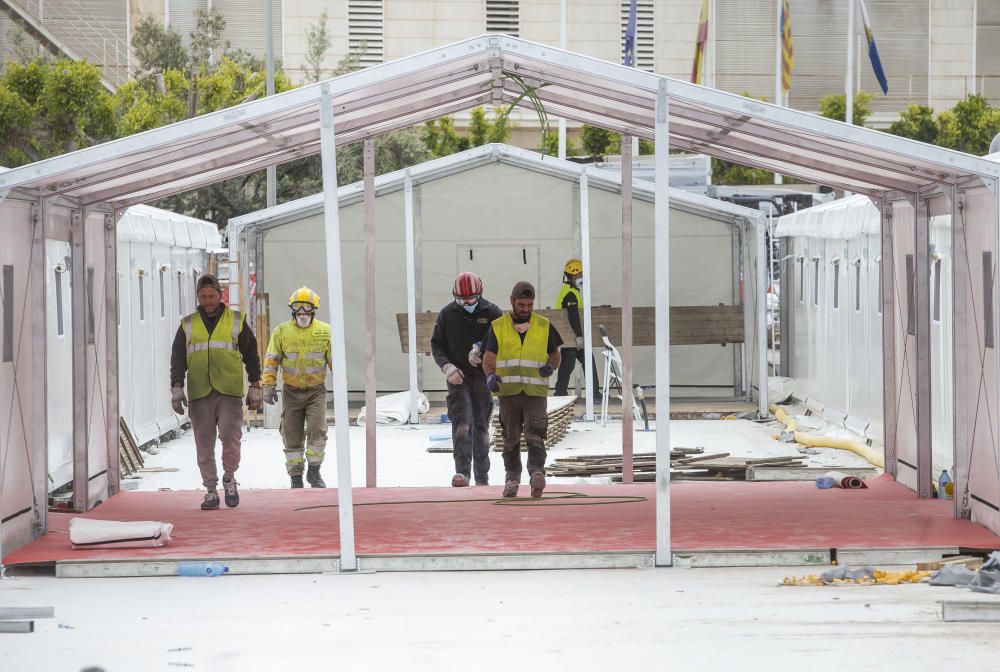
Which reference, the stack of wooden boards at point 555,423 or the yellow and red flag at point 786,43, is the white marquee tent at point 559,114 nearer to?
the stack of wooden boards at point 555,423

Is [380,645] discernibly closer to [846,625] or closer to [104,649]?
[104,649]

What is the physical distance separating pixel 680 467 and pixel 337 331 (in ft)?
20.4

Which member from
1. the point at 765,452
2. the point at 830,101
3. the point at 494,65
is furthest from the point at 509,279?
the point at 830,101

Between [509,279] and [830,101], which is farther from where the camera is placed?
[830,101]

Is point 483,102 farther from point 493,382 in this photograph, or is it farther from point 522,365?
point 493,382

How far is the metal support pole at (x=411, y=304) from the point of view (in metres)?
19.9

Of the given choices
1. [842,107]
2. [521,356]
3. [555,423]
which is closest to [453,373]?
[521,356]

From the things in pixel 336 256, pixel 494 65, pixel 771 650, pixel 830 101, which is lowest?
pixel 771 650

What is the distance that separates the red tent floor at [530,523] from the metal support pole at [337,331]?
276 millimetres

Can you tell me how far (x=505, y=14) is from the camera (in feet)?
157

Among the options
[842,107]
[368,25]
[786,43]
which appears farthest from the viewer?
[368,25]

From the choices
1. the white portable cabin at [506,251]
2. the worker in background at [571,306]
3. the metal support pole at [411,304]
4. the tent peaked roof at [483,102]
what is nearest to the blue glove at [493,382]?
the tent peaked roof at [483,102]

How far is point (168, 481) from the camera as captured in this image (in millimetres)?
15047

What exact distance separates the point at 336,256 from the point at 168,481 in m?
6.43
